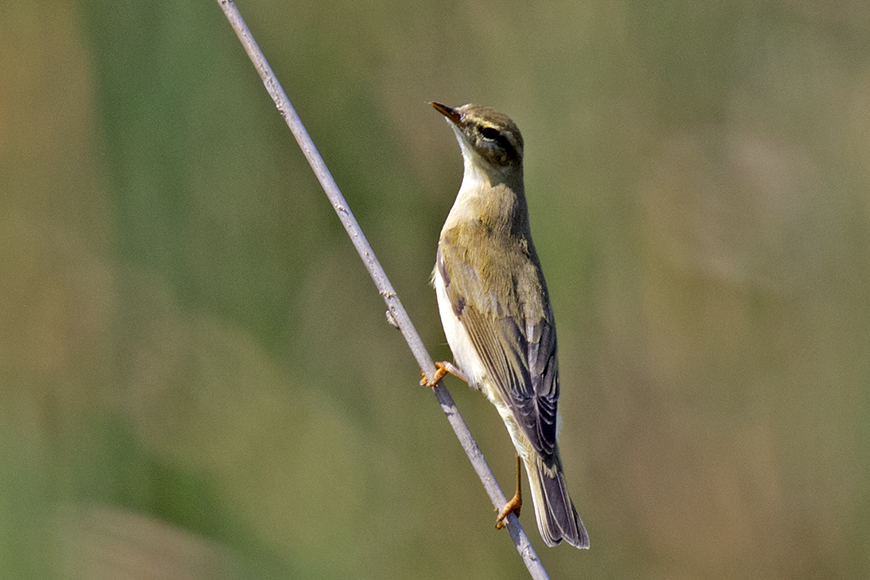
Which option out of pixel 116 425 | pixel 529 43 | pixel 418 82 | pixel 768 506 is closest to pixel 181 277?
pixel 116 425

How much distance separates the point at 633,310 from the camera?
14.4 feet

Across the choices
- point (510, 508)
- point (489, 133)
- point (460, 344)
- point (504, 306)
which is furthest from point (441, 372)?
point (489, 133)

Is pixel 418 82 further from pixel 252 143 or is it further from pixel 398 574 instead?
pixel 398 574

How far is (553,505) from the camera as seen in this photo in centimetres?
324

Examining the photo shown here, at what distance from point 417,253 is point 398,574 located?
4.86ft

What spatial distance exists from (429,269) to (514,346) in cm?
99

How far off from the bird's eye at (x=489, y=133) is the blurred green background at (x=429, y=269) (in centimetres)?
47

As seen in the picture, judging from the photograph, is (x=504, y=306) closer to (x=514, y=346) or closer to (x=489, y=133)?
(x=514, y=346)

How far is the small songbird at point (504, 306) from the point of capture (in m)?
3.29

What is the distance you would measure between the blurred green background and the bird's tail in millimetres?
931

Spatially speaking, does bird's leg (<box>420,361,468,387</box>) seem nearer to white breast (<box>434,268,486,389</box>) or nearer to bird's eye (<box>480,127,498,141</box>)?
white breast (<box>434,268,486,389</box>)

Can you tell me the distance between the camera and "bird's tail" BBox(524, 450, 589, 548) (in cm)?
319

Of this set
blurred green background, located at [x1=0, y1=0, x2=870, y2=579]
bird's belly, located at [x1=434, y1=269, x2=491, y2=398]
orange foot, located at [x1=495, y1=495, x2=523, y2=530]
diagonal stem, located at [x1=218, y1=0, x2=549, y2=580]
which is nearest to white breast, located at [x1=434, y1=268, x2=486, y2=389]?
bird's belly, located at [x1=434, y1=269, x2=491, y2=398]

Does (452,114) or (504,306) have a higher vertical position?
(452,114)
